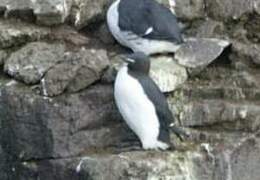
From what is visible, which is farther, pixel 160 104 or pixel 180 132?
pixel 180 132

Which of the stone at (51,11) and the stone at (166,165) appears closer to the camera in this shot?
the stone at (166,165)

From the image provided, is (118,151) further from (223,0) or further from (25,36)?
(223,0)

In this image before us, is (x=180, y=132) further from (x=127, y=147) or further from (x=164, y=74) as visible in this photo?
(x=164, y=74)

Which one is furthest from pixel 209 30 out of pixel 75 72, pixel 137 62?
pixel 75 72

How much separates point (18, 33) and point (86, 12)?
637mm

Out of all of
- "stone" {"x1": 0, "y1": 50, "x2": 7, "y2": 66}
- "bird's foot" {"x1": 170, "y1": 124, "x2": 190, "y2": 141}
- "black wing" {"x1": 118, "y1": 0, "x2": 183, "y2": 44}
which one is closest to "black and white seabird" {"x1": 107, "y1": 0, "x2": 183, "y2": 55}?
"black wing" {"x1": 118, "y1": 0, "x2": 183, "y2": 44}

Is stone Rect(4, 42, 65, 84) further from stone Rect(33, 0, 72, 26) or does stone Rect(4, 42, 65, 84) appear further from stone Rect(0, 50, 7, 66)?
stone Rect(33, 0, 72, 26)

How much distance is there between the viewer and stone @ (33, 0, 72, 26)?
23.8 feet

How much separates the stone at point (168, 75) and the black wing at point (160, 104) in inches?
Answer: 11.0

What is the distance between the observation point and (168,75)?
7.07 meters

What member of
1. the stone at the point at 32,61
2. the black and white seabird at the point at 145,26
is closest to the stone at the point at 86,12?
the black and white seabird at the point at 145,26

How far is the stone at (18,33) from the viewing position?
712 centimetres

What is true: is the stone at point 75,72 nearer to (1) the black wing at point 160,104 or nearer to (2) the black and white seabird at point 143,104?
(2) the black and white seabird at point 143,104

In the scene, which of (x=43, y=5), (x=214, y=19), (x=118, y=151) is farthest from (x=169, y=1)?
(x=118, y=151)
